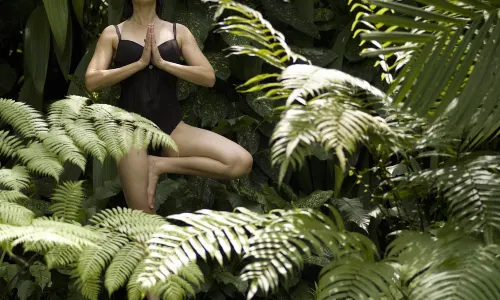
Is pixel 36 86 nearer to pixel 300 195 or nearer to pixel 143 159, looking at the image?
pixel 143 159

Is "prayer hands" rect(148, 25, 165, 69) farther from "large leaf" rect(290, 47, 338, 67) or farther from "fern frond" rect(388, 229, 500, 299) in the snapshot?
"fern frond" rect(388, 229, 500, 299)

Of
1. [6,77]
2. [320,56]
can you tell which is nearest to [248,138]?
[320,56]

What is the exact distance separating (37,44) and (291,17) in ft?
3.38

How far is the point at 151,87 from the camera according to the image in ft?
8.95

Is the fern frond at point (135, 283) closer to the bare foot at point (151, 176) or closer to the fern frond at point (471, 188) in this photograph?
the fern frond at point (471, 188)

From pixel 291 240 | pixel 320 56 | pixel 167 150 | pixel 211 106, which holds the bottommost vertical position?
pixel 211 106

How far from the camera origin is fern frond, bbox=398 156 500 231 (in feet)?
5.57

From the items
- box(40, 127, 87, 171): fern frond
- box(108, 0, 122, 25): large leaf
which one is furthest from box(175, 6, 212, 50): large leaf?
box(40, 127, 87, 171): fern frond

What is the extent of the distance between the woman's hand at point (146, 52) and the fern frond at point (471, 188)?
1043 millimetres

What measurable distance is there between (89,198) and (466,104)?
1.82 meters

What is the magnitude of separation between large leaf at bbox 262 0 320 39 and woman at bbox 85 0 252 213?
902 millimetres

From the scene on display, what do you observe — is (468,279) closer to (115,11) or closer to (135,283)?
(135,283)

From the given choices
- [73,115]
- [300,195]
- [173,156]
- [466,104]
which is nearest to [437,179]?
[466,104]

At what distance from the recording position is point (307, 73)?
1692mm
